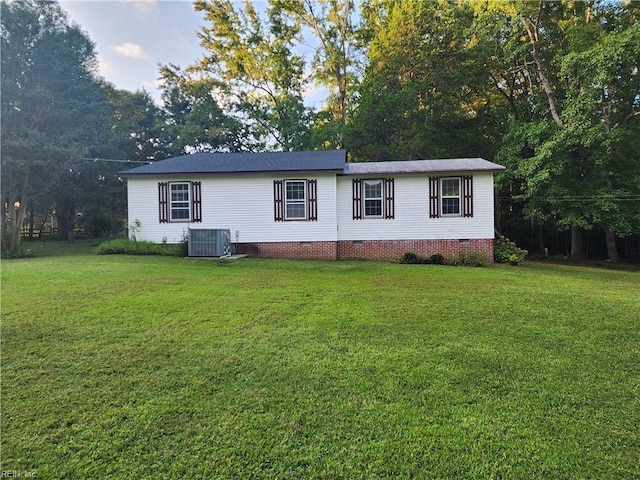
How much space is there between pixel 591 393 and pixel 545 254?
17611 mm

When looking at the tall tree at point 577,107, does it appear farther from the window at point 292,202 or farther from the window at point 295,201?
the window at point 295,201

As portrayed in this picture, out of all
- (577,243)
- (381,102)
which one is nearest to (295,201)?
(381,102)

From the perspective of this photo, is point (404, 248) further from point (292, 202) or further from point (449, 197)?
point (292, 202)

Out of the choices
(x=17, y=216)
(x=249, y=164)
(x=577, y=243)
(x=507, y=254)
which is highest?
(x=249, y=164)

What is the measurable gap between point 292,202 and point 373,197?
3.13 meters

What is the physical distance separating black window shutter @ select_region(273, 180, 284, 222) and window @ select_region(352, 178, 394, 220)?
2.81 metres

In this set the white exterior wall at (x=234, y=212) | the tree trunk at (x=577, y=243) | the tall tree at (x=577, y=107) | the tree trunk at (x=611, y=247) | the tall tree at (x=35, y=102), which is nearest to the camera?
the white exterior wall at (x=234, y=212)

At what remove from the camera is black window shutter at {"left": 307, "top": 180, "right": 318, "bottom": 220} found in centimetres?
1234

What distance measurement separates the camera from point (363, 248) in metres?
12.6

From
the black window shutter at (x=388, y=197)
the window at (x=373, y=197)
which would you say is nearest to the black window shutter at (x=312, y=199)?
the window at (x=373, y=197)

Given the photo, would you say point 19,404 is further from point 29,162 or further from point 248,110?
point 248,110

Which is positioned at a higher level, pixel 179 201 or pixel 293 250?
pixel 179 201

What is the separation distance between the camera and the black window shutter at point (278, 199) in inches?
492

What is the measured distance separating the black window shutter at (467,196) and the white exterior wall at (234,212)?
4942 mm
